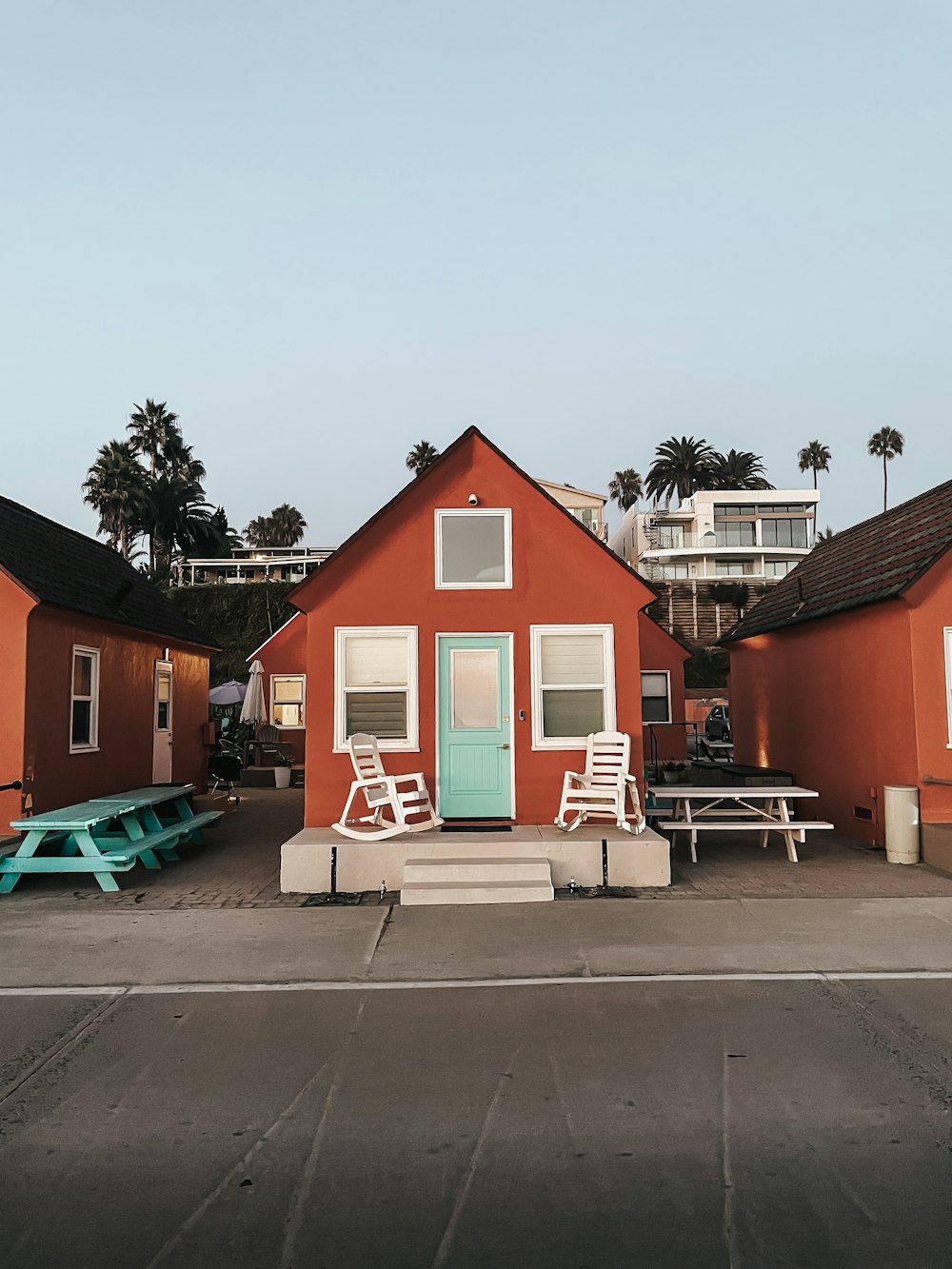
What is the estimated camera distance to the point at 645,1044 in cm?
502

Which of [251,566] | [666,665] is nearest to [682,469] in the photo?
[251,566]

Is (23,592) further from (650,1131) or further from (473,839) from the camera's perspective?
(650,1131)

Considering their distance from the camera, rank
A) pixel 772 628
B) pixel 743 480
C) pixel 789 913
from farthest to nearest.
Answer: pixel 743 480
pixel 772 628
pixel 789 913

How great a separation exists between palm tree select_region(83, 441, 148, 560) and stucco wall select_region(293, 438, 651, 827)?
5503 centimetres

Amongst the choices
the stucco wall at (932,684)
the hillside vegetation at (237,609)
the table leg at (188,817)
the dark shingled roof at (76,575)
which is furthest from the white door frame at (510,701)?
the hillside vegetation at (237,609)

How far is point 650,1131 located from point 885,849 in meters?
8.41

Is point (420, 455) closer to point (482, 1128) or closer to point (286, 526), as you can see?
point (286, 526)

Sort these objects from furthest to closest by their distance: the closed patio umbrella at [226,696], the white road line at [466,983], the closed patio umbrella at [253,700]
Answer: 1. the closed patio umbrella at [226,696]
2. the closed patio umbrella at [253,700]
3. the white road line at [466,983]

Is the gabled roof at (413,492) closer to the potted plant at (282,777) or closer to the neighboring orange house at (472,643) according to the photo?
the neighboring orange house at (472,643)

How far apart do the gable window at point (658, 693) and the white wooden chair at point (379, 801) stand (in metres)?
13.3

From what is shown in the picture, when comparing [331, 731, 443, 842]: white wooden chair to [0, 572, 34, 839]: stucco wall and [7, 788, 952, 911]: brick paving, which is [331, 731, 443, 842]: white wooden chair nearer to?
[7, 788, 952, 911]: brick paving

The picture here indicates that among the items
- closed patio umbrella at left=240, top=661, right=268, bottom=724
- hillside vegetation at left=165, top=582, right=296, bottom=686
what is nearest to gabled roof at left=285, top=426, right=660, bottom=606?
closed patio umbrella at left=240, top=661, right=268, bottom=724

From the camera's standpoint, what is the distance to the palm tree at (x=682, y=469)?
→ 79.9 meters

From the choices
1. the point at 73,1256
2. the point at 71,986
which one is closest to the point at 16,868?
the point at 71,986
